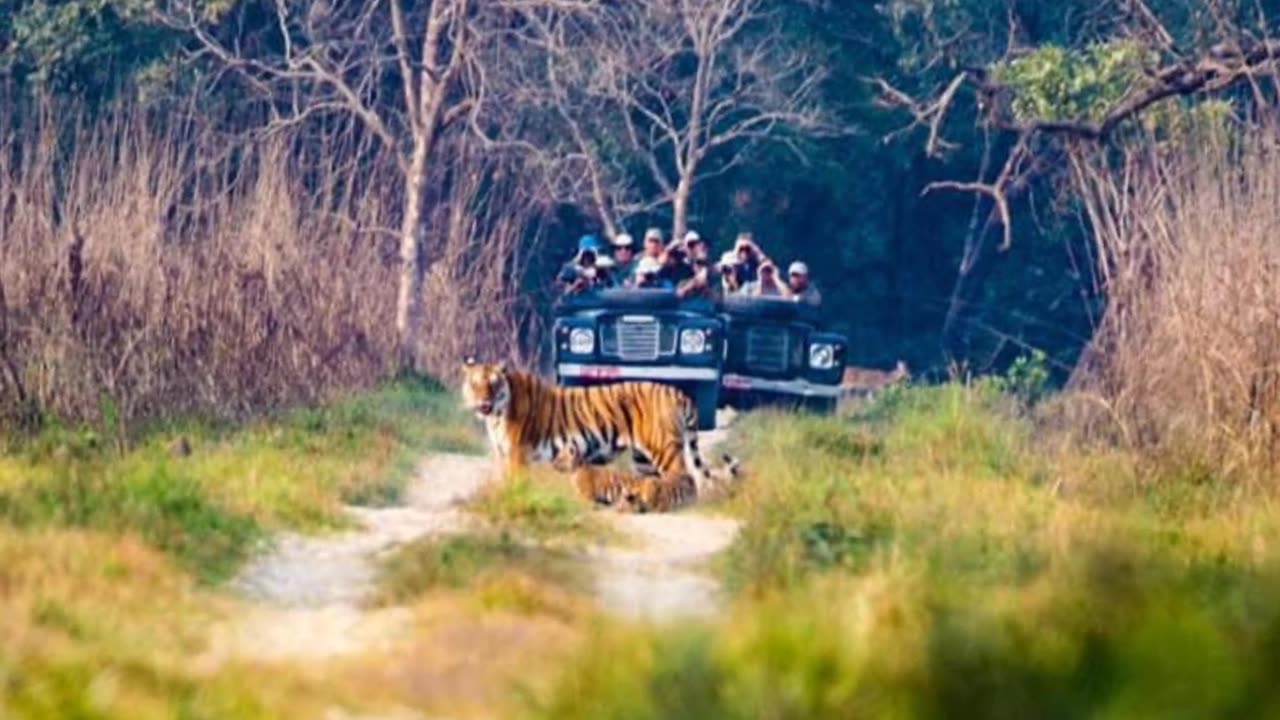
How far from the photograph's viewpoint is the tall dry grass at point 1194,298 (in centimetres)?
1614

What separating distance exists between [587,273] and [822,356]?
2735 mm

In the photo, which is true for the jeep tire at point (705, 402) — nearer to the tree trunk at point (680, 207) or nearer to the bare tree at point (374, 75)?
the bare tree at point (374, 75)

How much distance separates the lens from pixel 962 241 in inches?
1580

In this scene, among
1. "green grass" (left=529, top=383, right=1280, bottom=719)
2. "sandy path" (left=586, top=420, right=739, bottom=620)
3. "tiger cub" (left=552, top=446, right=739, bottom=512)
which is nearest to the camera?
"green grass" (left=529, top=383, right=1280, bottom=719)

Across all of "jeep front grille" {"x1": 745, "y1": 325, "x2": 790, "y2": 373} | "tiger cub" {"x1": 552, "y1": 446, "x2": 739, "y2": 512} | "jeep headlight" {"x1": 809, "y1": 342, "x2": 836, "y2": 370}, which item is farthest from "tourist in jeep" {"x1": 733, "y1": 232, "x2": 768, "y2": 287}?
"tiger cub" {"x1": 552, "y1": 446, "x2": 739, "y2": 512}

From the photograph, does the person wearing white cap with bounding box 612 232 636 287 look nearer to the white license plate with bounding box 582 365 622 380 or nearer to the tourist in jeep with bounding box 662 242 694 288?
the tourist in jeep with bounding box 662 242 694 288

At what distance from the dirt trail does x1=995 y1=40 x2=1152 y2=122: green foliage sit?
39.3 ft

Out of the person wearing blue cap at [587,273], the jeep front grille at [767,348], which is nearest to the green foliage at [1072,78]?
the jeep front grille at [767,348]

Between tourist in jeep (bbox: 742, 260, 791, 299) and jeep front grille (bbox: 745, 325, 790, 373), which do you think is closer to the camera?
jeep front grille (bbox: 745, 325, 790, 373)

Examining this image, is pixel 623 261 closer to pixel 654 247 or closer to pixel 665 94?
A: pixel 654 247

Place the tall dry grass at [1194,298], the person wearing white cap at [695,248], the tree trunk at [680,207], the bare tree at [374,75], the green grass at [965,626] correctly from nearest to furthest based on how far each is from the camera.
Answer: the green grass at [965,626]
the tall dry grass at [1194,298]
the person wearing white cap at [695,248]
the bare tree at [374,75]
the tree trunk at [680,207]

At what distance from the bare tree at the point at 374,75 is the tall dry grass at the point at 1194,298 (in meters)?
9.07

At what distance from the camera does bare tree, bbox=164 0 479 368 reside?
95.8 ft

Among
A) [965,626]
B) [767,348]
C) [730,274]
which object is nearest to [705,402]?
[767,348]
